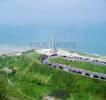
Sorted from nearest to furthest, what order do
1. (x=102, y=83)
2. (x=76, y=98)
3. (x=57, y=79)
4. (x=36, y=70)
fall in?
(x=76, y=98) → (x=102, y=83) → (x=57, y=79) → (x=36, y=70)

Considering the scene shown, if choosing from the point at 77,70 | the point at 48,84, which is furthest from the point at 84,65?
the point at 48,84

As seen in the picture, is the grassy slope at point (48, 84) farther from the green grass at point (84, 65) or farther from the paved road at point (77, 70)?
the green grass at point (84, 65)

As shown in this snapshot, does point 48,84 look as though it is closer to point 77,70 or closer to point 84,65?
point 77,70

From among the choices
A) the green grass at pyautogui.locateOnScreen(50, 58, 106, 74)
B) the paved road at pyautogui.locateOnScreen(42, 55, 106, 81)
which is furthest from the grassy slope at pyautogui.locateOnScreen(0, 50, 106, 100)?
the green grass at pyautogui.locateOnScreen(50, 58, 106, 74)

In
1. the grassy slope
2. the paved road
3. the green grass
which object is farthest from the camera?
the green grass

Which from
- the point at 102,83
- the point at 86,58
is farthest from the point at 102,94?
the point at 86,58

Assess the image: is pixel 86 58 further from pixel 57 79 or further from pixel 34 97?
pixel 34 97

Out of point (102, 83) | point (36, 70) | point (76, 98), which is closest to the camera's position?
point (76, 98)

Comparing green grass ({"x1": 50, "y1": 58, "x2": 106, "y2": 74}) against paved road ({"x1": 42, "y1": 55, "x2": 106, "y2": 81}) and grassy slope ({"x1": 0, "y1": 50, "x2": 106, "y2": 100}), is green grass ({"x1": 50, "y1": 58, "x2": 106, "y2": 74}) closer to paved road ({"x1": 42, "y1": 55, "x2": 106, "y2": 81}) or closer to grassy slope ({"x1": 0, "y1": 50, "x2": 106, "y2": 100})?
paved road ({"x1": 42, "y1": 55, "x2": 106, "y2": 81})
